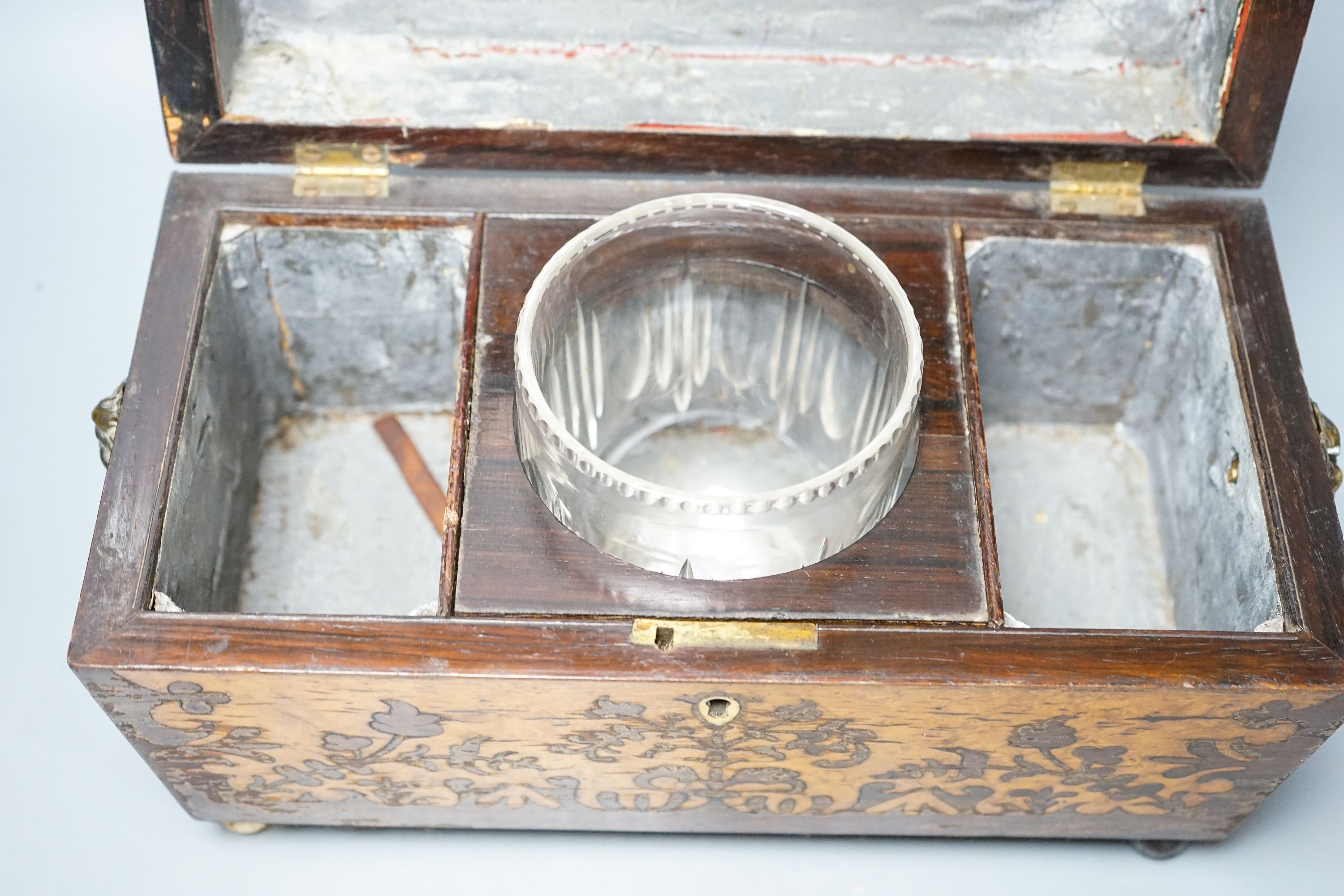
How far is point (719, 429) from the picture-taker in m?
1.56

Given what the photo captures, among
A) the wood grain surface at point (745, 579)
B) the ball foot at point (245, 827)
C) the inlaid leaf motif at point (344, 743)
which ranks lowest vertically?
the ball foot at point (245, 827)

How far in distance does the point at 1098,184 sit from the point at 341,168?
689 millimetres

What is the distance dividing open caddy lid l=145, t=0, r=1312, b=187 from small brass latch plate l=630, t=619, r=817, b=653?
0.48m

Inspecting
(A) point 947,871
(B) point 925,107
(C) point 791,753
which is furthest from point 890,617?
(B) point 925,107

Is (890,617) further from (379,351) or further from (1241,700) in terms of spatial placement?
(379,351)

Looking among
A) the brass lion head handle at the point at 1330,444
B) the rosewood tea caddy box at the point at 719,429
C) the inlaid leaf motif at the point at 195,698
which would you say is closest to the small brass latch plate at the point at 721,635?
the rosewood tea caddy box at the point at 719,429

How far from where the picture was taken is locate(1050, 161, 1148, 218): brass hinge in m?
1.45

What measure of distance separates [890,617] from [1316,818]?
1.87 ft

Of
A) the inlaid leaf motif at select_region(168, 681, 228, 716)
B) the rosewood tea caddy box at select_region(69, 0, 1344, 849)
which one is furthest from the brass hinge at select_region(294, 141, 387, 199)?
the inlaid leaf motif at select_region(168, 681, 228, 716)

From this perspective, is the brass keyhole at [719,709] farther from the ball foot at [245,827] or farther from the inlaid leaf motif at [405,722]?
the ball foot at [245,827]

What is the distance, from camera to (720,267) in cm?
143

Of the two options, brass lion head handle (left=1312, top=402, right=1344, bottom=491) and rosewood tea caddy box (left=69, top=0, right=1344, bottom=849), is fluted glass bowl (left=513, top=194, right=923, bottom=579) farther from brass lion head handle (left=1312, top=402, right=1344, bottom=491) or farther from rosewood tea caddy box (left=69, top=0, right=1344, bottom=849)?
brass lion head handle (left=1312, top=402, right=1344, bottom=491)

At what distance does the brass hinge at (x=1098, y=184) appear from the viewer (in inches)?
57.1

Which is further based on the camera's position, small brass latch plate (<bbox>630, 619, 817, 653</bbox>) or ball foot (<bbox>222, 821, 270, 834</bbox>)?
ball foot (<bbox>222, 821, 270, 834</bbox>)
